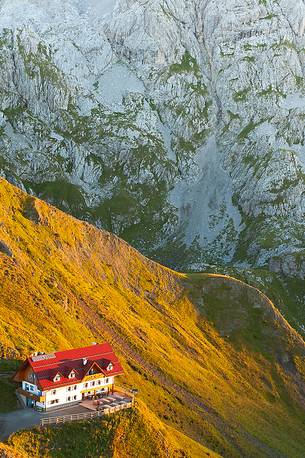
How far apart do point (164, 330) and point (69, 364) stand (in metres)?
64.9

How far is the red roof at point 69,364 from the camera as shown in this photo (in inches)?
3044

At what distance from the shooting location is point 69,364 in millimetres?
81562

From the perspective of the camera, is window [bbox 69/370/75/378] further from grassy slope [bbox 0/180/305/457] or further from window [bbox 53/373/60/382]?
grassy slope [bbox 0/180/305/457]

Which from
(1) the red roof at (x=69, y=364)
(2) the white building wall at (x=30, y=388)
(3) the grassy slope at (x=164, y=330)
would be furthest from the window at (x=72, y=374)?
(3) the grassy slope at (x=164, y=330)

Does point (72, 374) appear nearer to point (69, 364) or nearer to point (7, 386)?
point (69, 364)

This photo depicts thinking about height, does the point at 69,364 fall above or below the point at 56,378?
above

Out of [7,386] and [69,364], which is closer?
[7,386]

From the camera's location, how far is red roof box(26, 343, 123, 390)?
77312 mm

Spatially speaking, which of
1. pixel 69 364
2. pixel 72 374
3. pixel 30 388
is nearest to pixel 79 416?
pixel 72 374

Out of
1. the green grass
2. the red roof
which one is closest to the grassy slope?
the green grass

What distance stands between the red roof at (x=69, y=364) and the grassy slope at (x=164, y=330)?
6.73m

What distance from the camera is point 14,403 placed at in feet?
253

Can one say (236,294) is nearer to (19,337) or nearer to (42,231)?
(42,231)

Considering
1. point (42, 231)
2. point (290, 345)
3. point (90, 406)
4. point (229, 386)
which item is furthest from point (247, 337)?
point (90, 406)
